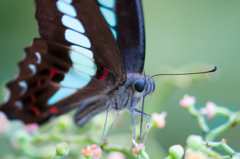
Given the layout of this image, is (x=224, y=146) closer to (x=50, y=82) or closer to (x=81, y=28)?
(x=81, y=28)

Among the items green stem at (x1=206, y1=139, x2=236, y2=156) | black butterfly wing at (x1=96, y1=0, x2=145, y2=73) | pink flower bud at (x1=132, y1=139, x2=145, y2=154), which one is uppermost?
black butterfly wing at (x1=96, y1=0, x2=145, y2=73)

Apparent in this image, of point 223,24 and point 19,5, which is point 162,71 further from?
point 19,5

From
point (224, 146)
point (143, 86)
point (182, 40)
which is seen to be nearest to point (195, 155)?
point (224, 146)

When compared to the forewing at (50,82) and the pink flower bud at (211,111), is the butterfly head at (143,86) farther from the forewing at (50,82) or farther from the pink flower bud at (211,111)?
the pink flower bud at (211,111)

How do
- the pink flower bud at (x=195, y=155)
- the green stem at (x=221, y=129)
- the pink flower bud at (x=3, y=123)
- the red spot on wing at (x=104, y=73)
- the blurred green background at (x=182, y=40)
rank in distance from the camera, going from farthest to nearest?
the blurred green background at (x=182, y=40) < the pink flower bud at (x=3, y=123) < the red spot on wing at (x=104, y=73) < the green stem at (x=221, y=129) < the pink flower bud at (x=195, y=155)

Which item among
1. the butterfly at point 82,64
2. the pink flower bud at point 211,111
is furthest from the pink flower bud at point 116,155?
the pink flower bud at point 211,111

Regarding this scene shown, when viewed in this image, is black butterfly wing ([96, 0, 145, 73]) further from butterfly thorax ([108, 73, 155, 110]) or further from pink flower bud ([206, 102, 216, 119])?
pink flower bud ([206, 102, 216, 119])

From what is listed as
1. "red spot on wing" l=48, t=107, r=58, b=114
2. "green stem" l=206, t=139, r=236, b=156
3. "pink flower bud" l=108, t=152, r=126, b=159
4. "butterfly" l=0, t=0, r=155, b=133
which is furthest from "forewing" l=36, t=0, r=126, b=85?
"green stem" l=206, t=139, r=236, b=156

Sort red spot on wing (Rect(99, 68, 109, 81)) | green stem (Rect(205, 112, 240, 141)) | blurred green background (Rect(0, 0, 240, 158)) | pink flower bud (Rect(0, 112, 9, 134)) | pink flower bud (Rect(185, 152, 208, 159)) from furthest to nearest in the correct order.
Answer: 1. blurred green background (Rect(0, 0, 240, 158))
2. pink flower bud (Rect(0, 112, 9, 134))
3. red spot on wing (Rect(99, 68, 109, 81))
4. green stem (Rect(205, 112, 240, 141))
5. pink flower bud (Rect(185, 152, 208, 159))

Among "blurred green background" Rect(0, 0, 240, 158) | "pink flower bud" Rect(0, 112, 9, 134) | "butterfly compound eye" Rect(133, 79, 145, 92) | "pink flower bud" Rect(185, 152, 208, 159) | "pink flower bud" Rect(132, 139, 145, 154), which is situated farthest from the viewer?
"blurred green background" Rect(0, 0, 240, 158)
